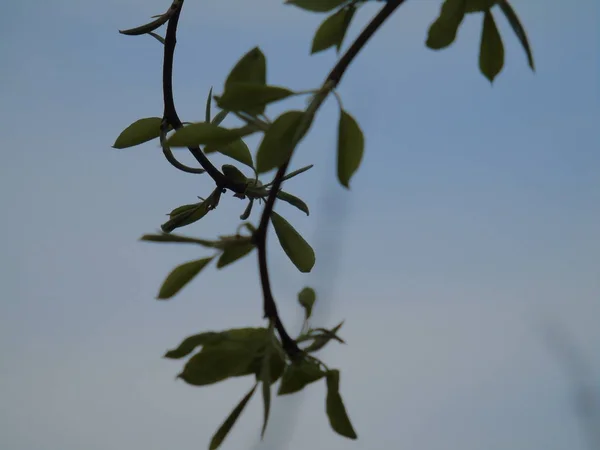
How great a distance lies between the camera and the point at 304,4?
1.11 feet

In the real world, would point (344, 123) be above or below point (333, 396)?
above

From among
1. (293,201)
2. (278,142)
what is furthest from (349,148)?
(293,201)

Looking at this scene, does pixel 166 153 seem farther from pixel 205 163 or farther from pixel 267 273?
pixel 267 273

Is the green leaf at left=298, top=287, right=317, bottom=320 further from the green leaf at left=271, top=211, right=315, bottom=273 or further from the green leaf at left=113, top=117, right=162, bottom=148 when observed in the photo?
the green leaf at left=113, top=117, right=162, bottom=148

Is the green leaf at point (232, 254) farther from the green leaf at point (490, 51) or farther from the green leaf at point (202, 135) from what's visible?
the green leaf at point (490, 51)

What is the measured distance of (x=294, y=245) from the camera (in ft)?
1.35

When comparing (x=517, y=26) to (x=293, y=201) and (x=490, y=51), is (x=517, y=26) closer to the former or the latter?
(x=490, y=51)

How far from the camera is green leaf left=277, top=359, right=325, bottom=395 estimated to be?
0.31m

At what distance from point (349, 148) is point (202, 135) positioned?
2.3 inches

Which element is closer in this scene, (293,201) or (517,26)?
(517,26)

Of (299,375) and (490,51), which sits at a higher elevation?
Result: (490,51)

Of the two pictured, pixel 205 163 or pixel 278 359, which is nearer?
pixel 278 359

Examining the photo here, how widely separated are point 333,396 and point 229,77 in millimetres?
141

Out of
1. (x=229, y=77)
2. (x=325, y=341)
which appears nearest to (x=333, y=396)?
(x=325, y=341)
